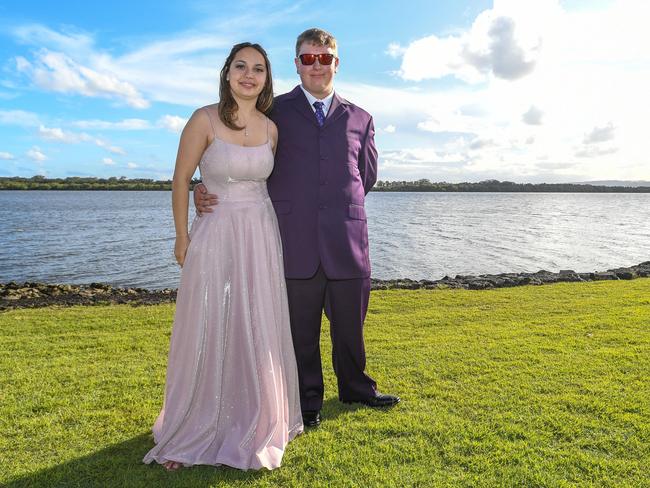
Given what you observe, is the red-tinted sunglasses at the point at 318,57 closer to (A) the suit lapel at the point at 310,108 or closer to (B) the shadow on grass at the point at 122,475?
(A) the suit lapel at the point at 310,108

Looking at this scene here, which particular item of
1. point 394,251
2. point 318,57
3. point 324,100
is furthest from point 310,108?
point 394,251

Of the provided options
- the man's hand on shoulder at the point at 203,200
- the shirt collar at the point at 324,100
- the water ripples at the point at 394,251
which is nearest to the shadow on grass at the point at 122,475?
the man's hand on shoulder at the point at 203,200

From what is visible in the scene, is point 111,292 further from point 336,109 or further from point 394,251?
point 394,251

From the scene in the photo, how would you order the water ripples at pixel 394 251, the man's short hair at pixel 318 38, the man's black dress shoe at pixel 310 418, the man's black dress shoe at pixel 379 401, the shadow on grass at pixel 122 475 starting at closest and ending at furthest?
the shadow on grass at pixel 122 475
the man's short hair at pixel 318 38
the man's black dress shoe at pixel 310 418
the man's black dress shoe at pixel 379 401
the water ripples at pixel 394 251

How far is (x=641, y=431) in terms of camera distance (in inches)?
184

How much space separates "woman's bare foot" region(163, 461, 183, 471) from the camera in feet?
12.8

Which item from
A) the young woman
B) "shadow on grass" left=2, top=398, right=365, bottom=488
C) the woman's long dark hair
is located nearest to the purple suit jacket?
the young woman

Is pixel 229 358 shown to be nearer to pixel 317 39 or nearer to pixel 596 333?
pixel 317 39

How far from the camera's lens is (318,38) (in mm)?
4344

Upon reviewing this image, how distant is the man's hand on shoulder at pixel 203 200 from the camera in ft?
13.0

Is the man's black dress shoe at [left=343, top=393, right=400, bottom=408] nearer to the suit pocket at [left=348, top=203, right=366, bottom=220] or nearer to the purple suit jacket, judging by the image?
the purple suit jacket

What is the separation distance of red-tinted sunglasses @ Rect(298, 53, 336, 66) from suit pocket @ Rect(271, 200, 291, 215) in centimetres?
114

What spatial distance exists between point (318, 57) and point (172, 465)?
129 inches

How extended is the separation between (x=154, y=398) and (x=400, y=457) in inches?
105
